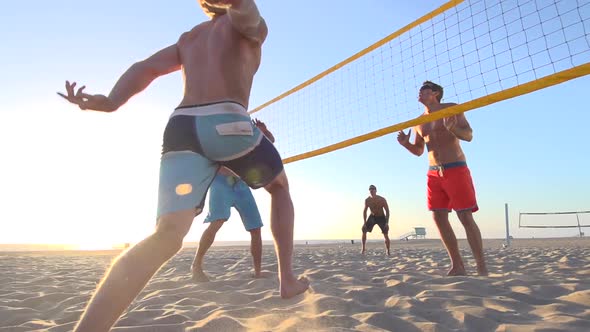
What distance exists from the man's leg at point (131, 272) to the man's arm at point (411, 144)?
2.75 meters

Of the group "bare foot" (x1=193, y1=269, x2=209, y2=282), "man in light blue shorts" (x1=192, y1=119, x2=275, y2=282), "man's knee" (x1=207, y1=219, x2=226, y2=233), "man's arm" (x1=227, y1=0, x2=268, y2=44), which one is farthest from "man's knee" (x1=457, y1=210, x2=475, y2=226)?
"man's arm" (x1=227, y1=0, x2=268, y2=44)

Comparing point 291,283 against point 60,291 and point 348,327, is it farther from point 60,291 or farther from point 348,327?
point 60,291

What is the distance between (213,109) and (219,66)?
0.20 metres

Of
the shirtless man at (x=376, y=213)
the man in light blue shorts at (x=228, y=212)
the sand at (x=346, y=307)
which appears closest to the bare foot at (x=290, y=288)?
the sand at (x=346, y=307)

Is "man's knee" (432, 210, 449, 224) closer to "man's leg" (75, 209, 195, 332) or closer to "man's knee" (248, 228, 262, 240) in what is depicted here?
"man's knee" (248, 228, 262, 240)

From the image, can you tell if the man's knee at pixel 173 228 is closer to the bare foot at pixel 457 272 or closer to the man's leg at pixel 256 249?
the man's leg at pixel 256 249

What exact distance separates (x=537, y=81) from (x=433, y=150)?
122cm

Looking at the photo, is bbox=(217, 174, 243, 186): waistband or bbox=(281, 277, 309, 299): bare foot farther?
bbox=(217, 174, 243, 186): waistband

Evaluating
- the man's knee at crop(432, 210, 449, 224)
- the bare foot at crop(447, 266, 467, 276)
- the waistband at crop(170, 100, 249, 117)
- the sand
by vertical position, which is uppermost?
the waistband at crop(170, 100, 249, 117)

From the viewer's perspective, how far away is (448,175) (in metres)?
3.96

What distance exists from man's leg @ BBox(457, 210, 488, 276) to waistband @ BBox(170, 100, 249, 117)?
2.91 metres

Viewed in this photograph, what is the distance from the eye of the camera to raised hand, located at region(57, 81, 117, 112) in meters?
1.70

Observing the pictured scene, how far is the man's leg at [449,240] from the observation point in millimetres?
3814

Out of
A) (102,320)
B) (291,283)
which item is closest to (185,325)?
(291,283)
